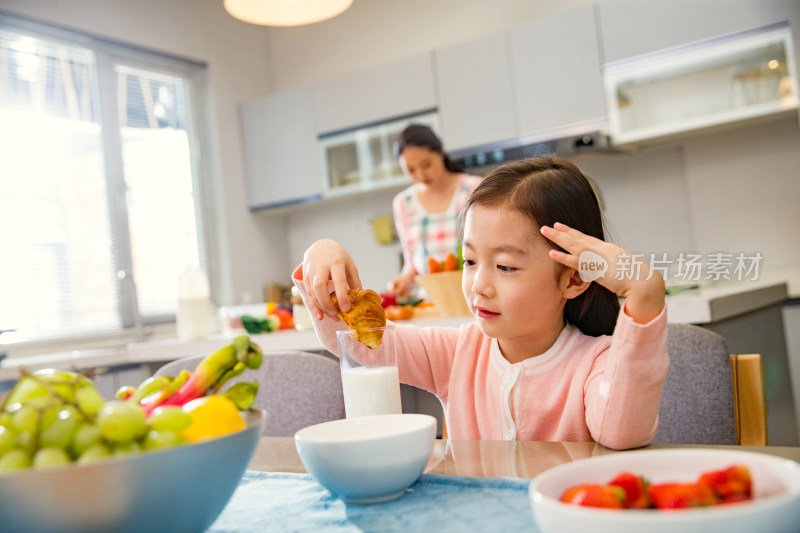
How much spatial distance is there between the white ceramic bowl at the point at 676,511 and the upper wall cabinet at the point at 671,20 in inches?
120

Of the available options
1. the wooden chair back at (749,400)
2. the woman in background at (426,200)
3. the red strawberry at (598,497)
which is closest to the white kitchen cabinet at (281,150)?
the woman in background at (426,200)

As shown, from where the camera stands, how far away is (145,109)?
4227 mm

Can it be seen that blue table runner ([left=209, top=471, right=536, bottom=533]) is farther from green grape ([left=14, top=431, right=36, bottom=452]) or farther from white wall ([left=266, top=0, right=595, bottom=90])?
white wall ([left=266, top=0, right=595, bottom=90])

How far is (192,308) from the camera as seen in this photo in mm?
2568

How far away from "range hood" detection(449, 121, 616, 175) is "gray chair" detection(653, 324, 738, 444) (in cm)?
218

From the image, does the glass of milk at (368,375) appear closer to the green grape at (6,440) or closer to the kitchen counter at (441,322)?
the green grape at (6,440)

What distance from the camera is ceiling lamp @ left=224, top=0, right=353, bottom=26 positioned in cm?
240

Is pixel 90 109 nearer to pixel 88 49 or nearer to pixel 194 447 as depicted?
pixel 88 49

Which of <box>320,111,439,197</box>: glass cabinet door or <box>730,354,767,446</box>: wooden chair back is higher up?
<box>320,111,439,197</box>: glass cabinet door

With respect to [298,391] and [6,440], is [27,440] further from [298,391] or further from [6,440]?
[298,391]

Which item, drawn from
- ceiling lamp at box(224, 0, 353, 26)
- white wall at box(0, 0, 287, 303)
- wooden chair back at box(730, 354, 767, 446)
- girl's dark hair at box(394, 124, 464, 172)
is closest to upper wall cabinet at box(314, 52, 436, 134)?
white wall at box(0, 0, 287, 303)

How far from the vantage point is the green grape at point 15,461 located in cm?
51

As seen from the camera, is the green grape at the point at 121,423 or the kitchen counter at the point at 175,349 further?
the kitchen counter at the point at 175,349

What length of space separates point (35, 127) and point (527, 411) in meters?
3.30
